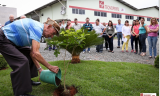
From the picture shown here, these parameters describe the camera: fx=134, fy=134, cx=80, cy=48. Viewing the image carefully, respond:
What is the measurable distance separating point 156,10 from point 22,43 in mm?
36161

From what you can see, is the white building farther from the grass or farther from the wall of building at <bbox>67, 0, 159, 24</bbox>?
the grass

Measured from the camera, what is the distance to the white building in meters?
20.2

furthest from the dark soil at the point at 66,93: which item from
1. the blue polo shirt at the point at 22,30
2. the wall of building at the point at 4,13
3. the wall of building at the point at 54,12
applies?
the wall of building at the point at 4,13

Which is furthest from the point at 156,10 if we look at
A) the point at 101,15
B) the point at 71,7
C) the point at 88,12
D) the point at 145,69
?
the point at 145,69

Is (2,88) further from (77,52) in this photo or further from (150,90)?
(150,90)

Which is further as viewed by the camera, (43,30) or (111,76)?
(111,76)

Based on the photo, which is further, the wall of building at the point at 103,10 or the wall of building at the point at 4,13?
the wall of building at the point at 4,13

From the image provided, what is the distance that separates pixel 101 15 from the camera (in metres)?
24.2

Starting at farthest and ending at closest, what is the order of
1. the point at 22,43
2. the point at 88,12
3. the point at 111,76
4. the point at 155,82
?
the point at 88,12, the point at 111,76, the point at 155,82, the point at 22,43

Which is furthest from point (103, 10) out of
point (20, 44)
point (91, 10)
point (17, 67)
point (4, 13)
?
point (17, 67)

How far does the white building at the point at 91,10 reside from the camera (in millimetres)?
20214

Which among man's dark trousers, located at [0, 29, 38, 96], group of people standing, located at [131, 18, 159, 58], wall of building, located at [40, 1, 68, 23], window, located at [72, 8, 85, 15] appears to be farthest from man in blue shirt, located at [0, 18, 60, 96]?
window, located at [72, 8, 85, 15]

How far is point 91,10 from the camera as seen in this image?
74.1ft

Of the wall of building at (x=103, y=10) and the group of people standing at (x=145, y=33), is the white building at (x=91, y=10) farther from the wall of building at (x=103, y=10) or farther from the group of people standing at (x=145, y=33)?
the group of people standing at (x=145, y=33)
